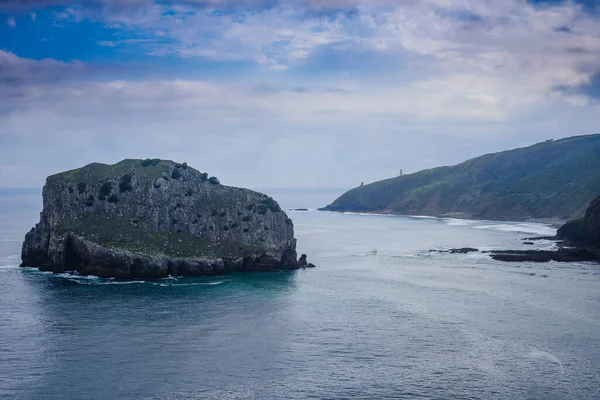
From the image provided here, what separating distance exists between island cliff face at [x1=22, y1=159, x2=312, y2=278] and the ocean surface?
537cm

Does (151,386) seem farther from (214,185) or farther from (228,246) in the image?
(214,185)

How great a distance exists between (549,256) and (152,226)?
93382 mm

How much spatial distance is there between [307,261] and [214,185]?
28181mm

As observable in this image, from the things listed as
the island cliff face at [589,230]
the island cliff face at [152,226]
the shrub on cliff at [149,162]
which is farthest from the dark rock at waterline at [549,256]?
the shrub on cliff at [149,162]

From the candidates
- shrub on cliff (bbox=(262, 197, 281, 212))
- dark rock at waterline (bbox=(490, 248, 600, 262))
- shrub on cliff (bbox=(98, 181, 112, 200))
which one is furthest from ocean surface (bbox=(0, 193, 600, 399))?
dark rock at waterline (bbox=(490, 248, 600, 262))

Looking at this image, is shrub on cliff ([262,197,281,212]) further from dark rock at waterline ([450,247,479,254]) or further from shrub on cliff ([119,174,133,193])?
dark rock at waterline ([450,247,479,254])

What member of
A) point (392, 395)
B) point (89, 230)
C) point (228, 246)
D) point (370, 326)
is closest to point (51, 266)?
point (89, 230)

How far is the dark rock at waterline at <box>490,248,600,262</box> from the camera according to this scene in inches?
5935

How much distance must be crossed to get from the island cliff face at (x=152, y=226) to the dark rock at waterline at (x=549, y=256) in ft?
169

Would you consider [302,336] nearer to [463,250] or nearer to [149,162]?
[149,162]

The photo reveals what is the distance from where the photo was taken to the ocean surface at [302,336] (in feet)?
202

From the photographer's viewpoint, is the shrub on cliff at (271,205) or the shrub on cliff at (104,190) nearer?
the shrub on cliff at (104,190)

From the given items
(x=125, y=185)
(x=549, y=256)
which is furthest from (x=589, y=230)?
(x=125, y=185)

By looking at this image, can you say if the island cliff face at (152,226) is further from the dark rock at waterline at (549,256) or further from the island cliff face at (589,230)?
the island cliff face at (589,230)
